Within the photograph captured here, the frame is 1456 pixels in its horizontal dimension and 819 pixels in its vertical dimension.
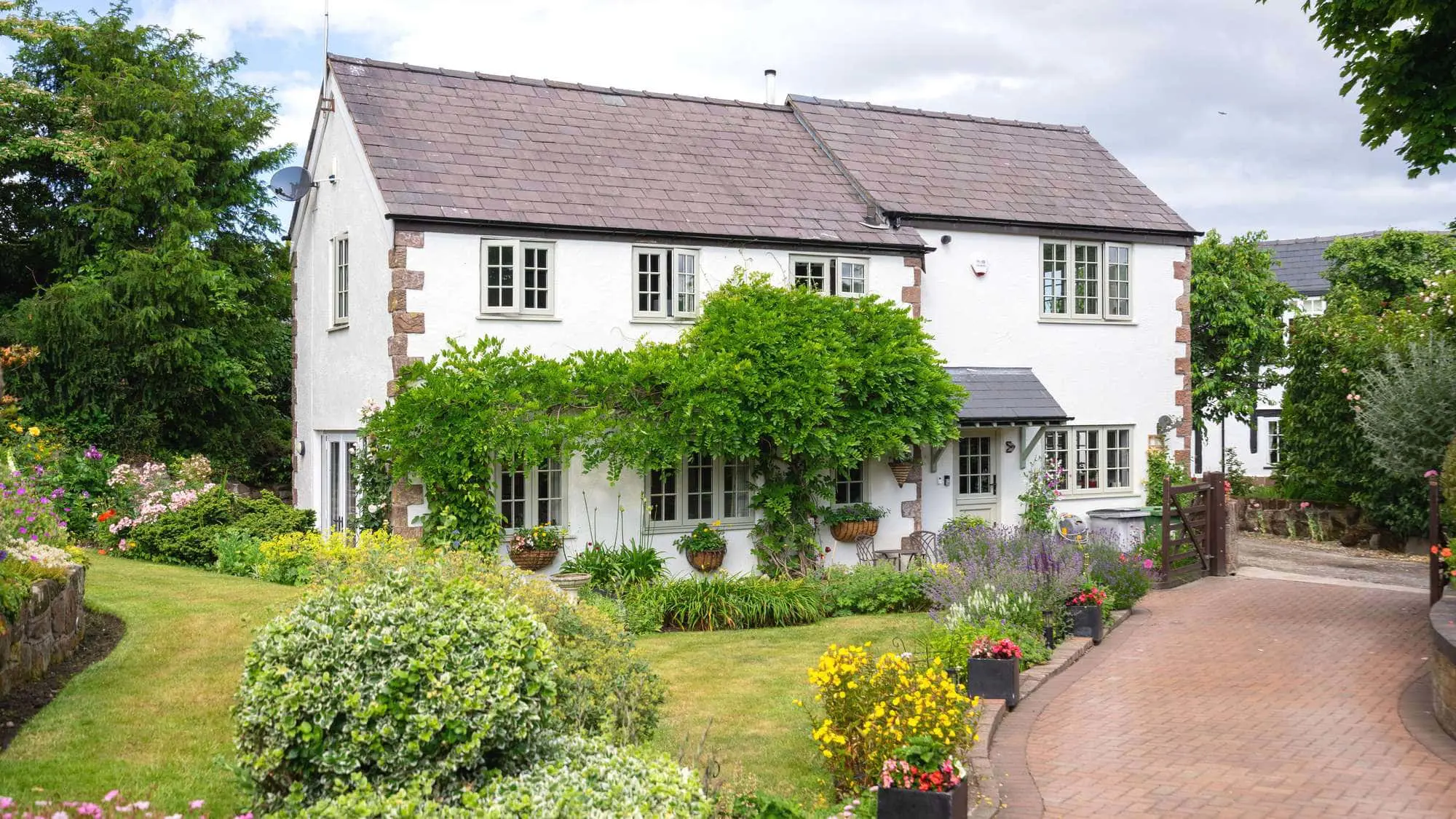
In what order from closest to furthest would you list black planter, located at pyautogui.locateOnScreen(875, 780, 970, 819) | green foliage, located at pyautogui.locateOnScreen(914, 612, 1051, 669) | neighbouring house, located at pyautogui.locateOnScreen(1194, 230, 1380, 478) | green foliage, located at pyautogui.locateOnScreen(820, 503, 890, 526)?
1. black planter, located at pyautogui.locateOnScreen(875, 780, 970, 819)
2. green foliage, located at pyautogui.locateOnScreen(914, 612, 1051, 669)
3. green foliage, located at pyautogui.locateOnScreen(820, 503, 890, 526)
4. neighbouring house, located at pyautogui.locateOnScreen(1194, 230, 1380, 478)

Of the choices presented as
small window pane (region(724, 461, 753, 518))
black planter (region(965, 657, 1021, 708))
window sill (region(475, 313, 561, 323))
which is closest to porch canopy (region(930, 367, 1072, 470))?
small window pane (region(724, 461, 753, 518))

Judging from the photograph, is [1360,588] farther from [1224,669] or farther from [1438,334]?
[1224,669]

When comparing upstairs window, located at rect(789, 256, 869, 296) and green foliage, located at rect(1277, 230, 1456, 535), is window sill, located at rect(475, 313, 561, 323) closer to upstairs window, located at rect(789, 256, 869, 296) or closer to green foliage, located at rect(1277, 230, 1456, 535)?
upstairs window, located at rect(789, 256, 869, 296)

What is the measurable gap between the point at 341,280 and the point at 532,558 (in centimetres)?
561

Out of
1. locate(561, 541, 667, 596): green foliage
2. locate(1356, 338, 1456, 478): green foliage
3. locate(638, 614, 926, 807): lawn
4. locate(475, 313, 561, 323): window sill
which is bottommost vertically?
locate(638, 614, 926, 807): lawn

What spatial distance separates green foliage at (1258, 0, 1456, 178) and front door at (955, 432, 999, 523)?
787 centimetres

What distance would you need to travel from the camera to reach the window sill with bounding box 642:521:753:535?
17375 millimetres

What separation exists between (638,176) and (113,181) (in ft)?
40.2

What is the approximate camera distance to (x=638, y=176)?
18625 millimetres

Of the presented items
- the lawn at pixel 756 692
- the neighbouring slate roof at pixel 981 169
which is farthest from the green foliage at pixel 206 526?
the neighbouring slate roof at pixel 981 169

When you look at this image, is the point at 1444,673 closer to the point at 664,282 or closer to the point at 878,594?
the point at 878,594

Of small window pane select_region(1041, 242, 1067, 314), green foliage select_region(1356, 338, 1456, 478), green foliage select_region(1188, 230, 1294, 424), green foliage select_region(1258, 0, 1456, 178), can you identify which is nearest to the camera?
green foliage select_region(1258, 0, 1456, 178)

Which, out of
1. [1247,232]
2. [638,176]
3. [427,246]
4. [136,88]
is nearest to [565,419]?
[427,246]

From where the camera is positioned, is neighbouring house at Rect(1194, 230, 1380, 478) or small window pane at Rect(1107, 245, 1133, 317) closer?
small window pane at Rect(1107, 245, 1133, 317)
